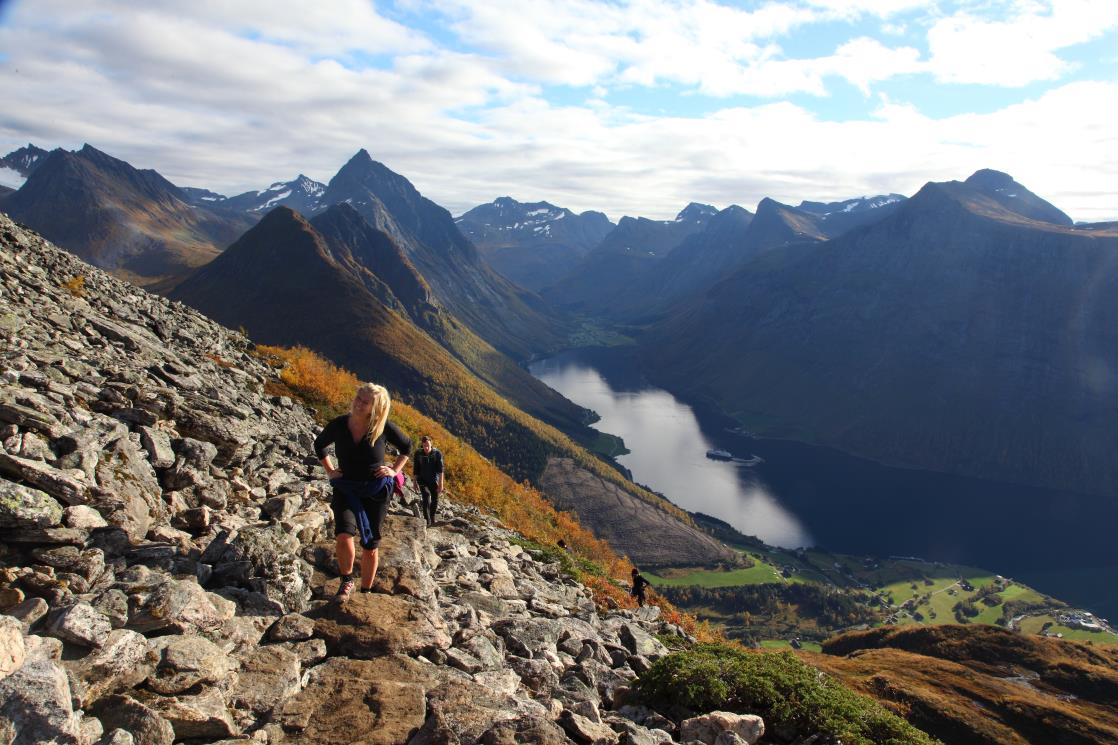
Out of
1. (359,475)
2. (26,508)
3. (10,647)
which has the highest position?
(359,475)

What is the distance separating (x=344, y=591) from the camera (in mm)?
9914

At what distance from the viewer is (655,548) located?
15375 centimetres

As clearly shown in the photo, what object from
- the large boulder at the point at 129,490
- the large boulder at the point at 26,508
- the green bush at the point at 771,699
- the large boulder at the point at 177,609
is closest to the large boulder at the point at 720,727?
the green bush at the point at 771,699

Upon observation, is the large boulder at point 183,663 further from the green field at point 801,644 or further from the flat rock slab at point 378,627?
the green field at point 801,644

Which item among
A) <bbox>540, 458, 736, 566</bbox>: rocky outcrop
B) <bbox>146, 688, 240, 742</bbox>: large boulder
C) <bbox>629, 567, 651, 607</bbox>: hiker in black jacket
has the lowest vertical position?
<bbox>540, 458, 736, 566</bbox>: rocky outcrop

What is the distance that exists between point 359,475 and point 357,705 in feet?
11.7

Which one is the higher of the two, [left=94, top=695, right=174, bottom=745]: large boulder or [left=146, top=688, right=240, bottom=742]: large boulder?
[left=94, top=695, right=174, bottom=745]: large boulder

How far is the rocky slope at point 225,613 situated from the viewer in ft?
22.1

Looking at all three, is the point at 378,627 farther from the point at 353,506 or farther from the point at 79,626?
the point at 79,626

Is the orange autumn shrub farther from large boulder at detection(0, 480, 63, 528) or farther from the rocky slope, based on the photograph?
large boulder at detection(0, 480, 63, 528)

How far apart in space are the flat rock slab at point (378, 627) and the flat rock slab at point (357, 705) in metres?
0.36

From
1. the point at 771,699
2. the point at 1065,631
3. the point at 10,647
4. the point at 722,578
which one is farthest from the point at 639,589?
the point at 1065,631

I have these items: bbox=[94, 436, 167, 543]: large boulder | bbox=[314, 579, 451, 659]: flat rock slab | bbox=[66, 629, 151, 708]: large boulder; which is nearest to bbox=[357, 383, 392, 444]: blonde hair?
bbox=[314, 579, 451, 659]: flat rock slab

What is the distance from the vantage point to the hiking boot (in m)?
9.75
